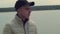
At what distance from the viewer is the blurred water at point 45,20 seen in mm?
2252

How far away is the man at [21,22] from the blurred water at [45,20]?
64 cm

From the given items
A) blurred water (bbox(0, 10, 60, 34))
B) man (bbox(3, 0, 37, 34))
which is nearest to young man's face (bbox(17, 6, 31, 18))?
man (bbox(3, 0, 37, 34))

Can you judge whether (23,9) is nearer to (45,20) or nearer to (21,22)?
(21,22)

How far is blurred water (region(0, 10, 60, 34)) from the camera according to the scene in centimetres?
225

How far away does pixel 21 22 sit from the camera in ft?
5.16

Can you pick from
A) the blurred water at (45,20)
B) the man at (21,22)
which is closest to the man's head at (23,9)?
the man at (21,22)

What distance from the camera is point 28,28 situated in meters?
1.62

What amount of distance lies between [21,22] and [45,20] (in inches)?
30.8

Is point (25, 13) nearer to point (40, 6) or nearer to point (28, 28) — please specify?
point (28, 28)

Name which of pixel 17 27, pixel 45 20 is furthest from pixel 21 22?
pixel 45 20

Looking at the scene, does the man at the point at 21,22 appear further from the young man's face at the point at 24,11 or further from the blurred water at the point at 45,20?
the blurred water at the point at 45,20

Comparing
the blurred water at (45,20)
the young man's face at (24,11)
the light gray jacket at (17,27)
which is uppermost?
the young man's face at (24,11)

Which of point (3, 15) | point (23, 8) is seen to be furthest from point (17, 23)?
point (3, 15)

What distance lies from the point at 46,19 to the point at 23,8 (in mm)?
828
